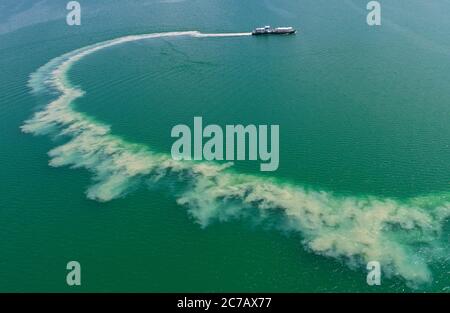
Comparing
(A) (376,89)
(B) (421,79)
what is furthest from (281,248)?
(B) (421,79)

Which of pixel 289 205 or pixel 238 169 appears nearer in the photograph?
pixel 289 205

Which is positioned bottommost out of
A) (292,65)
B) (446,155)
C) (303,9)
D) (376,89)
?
(446,155)

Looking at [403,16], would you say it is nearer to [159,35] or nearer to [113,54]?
[159,35]

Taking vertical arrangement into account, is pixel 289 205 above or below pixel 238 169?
below
